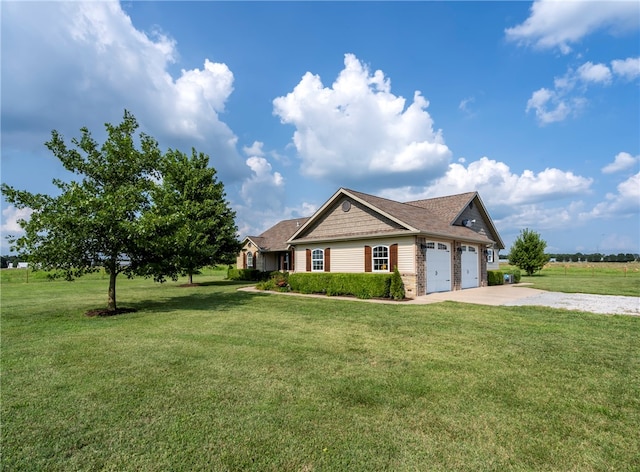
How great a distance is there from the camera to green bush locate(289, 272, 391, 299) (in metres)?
14.7

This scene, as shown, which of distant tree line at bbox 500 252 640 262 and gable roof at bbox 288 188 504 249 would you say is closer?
gable roof at bbox 288 188 504 249

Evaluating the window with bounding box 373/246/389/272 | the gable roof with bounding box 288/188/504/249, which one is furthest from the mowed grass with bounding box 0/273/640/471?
the gable roof with bounding box 288/188/504/249

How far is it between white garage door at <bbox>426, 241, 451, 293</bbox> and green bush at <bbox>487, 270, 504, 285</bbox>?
21.5 ft

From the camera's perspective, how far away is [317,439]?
3322 millimetres

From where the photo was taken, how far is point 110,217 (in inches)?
391

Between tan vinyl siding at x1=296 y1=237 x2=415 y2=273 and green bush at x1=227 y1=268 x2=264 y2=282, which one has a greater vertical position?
tan vinyl siding at x1=296 y1=237 x2=415 y2=273

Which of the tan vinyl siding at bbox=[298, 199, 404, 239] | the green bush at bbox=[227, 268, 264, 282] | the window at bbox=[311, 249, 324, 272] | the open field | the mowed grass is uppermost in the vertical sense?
the tan vinyl siding at bbox=[298, 199, 404, 239]

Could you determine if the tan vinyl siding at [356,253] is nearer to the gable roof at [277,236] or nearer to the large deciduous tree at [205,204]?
the large deciduous tree at [205,204]

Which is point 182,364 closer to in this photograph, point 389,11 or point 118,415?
point 118,415

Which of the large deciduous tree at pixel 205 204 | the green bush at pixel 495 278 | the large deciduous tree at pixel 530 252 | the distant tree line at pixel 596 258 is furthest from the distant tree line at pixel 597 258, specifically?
the large deciduous tree at pixel 205 204

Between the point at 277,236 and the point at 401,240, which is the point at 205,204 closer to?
the point at 277,236

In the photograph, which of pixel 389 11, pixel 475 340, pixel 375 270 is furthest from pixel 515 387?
pixel 389 11

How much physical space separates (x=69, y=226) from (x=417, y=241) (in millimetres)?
12800

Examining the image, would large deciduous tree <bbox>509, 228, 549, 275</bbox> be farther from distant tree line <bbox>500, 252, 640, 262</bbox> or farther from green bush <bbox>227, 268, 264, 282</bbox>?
distant tree line <bbox>500, 252, 640, 262</bbox>
